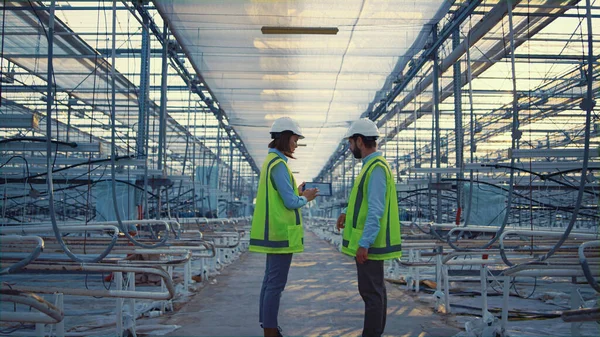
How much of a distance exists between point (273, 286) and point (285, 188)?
2.34 feet

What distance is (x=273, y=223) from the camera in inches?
162

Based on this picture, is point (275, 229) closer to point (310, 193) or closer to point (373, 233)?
point (310, 193)

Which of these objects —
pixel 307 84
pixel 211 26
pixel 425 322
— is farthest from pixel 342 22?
pixel 425 322

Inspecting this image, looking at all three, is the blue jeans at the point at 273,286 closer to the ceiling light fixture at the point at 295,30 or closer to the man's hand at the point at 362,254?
the man's hand at the point at 362,254

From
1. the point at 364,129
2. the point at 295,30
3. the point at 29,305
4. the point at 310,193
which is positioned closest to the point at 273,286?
the point at 310,193

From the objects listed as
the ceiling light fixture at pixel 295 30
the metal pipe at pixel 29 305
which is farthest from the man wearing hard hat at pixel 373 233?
the ceiling light fixture at pixel 295 30

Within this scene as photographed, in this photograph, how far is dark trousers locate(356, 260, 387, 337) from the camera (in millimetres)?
3793

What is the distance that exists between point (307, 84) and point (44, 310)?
29.5 ft

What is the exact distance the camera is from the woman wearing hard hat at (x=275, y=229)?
4012mm

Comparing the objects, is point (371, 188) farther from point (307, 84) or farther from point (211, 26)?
point (307, 84)

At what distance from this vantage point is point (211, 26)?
819 centimetres

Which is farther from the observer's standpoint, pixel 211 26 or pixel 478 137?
pixel 478 137

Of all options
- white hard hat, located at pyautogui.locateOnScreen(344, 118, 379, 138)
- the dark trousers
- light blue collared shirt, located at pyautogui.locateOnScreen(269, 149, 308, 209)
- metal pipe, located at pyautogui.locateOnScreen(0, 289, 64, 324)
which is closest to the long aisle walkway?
the dark trousers

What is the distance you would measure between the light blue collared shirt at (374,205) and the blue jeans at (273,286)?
2.06 feet
